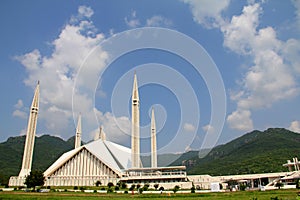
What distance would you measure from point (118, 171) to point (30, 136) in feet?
61.4

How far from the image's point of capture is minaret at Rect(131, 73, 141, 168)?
5000cm

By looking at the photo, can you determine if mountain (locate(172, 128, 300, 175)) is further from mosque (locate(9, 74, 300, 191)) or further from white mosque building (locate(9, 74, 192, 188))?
white mosque building (locate(9, 74, 192, 188))

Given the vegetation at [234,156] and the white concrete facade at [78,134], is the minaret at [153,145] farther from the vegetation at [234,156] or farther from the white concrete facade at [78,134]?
the white concrete facade at [78,134]

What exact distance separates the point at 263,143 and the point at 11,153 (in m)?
80.6

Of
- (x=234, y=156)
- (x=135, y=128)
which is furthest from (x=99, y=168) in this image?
(x=234, y=156)

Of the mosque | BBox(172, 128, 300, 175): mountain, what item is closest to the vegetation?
BBox(172, 128, 300, 175): mountain

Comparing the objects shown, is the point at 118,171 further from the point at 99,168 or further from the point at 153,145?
the point at 153,145

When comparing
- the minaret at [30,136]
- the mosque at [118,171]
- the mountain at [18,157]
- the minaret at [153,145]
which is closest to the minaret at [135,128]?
the mosque at [118,171]

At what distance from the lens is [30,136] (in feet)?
176

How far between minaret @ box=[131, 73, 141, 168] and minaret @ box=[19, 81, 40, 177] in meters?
18.9

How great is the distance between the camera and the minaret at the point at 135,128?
5000 cm

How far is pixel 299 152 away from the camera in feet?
226

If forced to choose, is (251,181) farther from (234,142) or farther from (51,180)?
(234,142)

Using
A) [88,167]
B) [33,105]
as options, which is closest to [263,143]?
[88,167]
